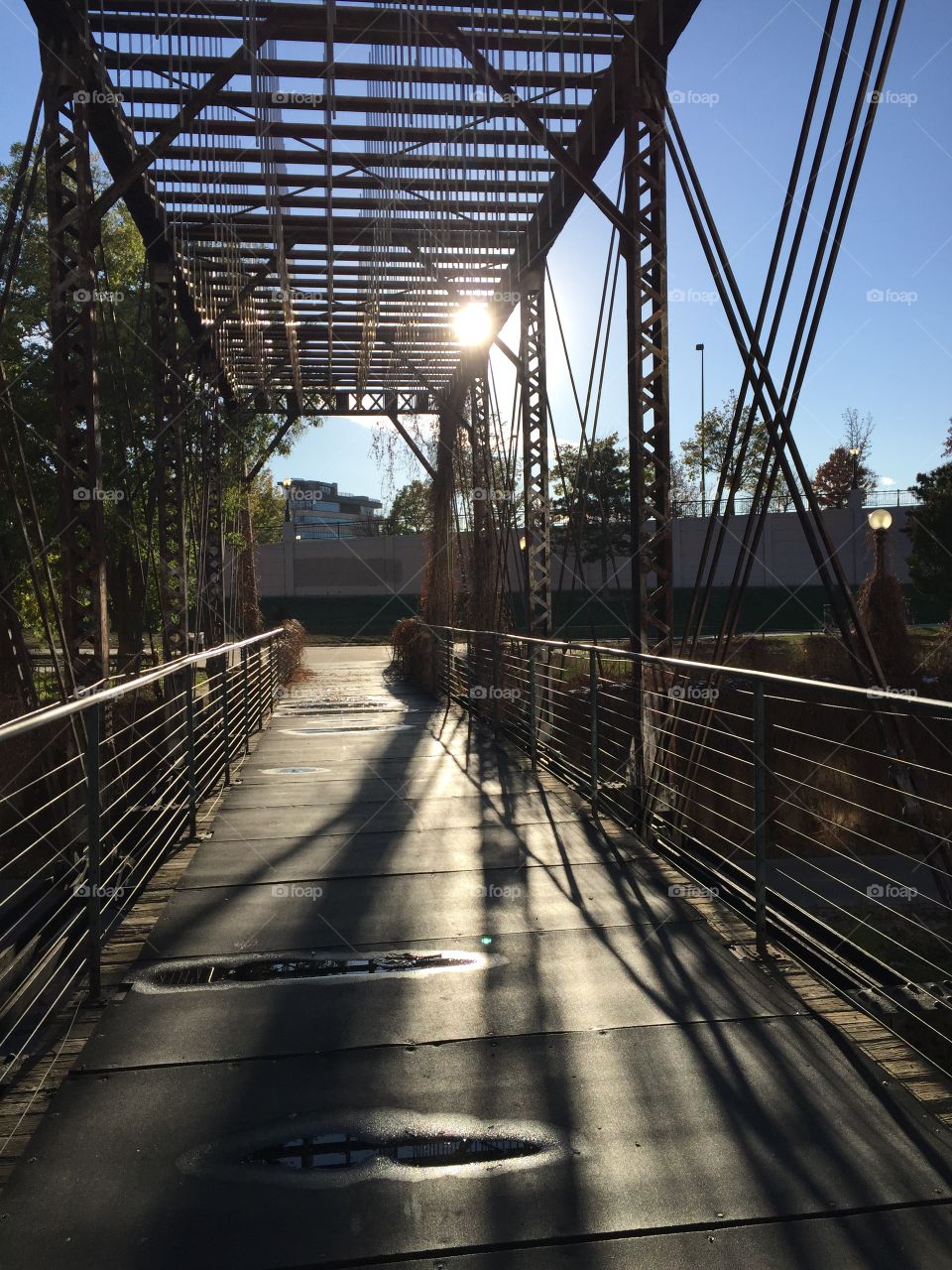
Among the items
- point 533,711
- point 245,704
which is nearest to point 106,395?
point 245,704

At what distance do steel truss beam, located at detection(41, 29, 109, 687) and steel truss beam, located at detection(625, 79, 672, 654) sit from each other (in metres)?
3.70

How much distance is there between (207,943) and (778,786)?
14.2 metres

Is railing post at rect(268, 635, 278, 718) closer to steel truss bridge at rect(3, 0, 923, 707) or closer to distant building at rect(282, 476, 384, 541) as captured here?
steel truss bridge at rect(3, 0, 923, 707)

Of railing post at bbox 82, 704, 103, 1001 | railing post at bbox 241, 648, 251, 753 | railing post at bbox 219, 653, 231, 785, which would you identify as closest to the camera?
railing post at bbox 82, 704, 103, 1001

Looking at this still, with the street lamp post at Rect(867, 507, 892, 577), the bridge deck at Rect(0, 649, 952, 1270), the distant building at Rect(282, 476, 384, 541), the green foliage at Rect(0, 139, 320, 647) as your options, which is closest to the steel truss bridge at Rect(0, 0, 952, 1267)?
the bridge deck at Rect(0, 649, 952, 1270)

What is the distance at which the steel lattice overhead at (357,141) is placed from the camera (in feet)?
24.5

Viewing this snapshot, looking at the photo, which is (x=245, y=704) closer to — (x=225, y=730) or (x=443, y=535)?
(x=225, y=730)

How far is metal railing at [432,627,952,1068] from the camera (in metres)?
3.74

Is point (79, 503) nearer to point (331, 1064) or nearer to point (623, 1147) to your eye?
point (331, 1064)

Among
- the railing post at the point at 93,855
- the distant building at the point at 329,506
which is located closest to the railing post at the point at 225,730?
the railing post at the point at 93,855

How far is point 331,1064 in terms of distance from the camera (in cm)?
312

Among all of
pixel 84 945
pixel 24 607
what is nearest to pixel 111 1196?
pixel 84 945

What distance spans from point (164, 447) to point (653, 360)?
20.9 ft

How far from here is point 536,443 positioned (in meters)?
11.5
